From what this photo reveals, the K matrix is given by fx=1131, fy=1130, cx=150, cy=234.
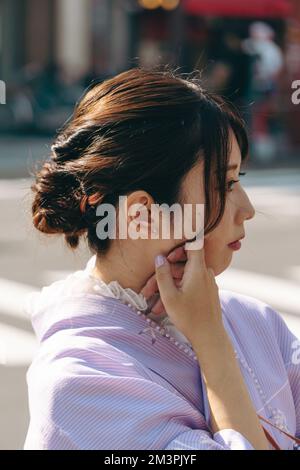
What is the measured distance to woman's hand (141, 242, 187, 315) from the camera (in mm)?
1976

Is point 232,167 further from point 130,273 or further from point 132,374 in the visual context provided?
point 132,374

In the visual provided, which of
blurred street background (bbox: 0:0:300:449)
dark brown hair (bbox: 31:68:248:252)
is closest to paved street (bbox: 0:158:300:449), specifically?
blurred street background (bbox: 0:0:300:449)

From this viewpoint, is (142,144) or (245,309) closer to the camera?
(142,144)

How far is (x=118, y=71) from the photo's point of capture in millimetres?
19516

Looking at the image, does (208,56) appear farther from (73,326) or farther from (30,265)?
(73,326)

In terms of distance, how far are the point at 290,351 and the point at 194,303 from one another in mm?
316

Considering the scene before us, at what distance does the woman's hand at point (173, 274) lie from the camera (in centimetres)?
198

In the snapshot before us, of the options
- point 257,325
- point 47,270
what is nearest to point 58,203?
point 257,325

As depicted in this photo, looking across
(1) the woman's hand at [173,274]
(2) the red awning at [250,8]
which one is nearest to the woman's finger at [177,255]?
(1) the woman's hand at [173,274]

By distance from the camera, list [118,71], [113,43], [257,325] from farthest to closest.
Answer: [113,43], [118,71], [257,325]

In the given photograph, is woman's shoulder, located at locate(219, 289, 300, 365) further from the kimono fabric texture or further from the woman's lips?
the woman's lips

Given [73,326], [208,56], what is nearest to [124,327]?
[73,326]

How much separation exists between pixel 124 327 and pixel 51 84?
699 inches

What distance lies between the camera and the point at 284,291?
753 cm
